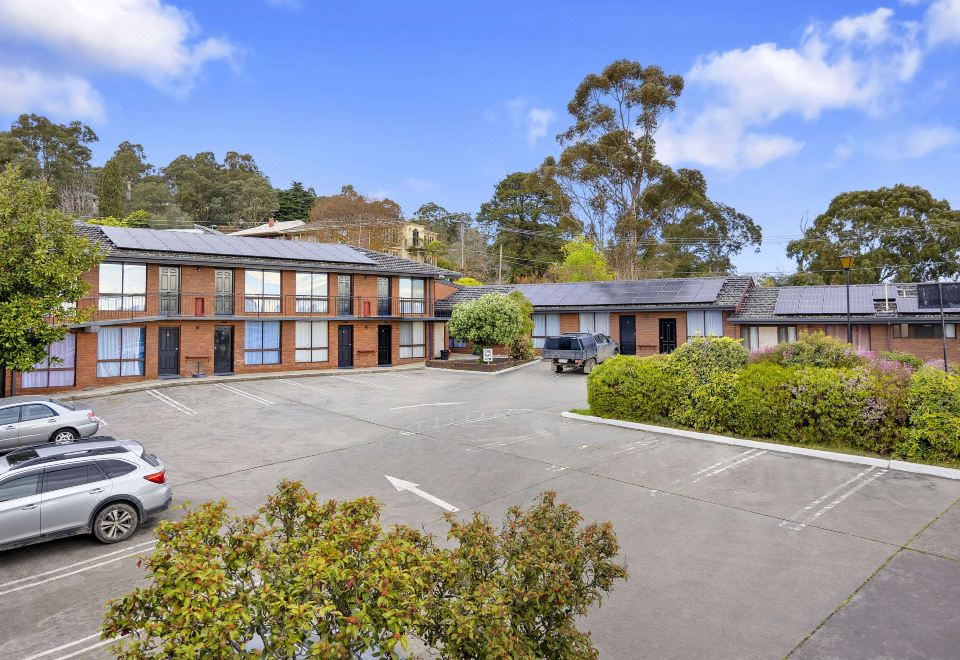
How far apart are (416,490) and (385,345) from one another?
24.9 metres

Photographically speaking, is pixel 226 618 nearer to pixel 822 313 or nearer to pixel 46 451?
pixel 46 451

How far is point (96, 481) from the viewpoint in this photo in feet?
29.2

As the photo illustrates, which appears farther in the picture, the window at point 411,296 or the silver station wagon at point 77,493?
the window at point 411,296

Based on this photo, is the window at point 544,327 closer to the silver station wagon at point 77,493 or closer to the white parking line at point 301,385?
the white parking line at point 301,385

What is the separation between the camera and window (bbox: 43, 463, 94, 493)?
8.62 m

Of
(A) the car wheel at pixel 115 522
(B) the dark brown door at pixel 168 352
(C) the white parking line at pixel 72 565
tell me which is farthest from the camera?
(B) the dark brown door at pixel 168 352

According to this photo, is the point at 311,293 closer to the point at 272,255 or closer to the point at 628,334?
the point at 272,255

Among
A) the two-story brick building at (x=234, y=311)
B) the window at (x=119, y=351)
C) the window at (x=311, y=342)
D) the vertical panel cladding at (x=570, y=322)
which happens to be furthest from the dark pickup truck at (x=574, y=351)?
the window at (x=119, y=351)

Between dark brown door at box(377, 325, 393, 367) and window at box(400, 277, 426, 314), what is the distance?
1.61 m

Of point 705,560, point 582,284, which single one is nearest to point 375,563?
point 705,560

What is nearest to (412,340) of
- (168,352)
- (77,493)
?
(168,352)

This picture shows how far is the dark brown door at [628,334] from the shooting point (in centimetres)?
3597

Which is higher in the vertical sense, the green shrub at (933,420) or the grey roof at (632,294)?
the grey roof at (632,294)

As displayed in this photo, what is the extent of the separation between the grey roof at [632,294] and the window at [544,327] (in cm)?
74
